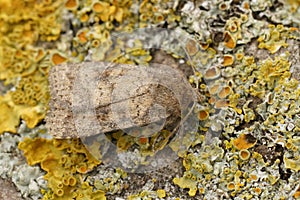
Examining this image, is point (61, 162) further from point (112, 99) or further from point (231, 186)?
point (231, 186)

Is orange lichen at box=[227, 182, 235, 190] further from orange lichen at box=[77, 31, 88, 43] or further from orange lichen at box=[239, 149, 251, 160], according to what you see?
orange lichen at box=[77, 31, 88, 43]

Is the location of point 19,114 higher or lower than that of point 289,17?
lower

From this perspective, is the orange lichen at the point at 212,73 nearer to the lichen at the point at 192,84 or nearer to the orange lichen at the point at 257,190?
the lichen at the point at 192,84

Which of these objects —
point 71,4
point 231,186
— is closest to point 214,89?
point 231,186

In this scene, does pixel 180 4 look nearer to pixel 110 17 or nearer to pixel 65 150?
pixel 110 17

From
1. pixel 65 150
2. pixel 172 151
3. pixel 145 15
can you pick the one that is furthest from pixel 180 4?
pixel 65 150
